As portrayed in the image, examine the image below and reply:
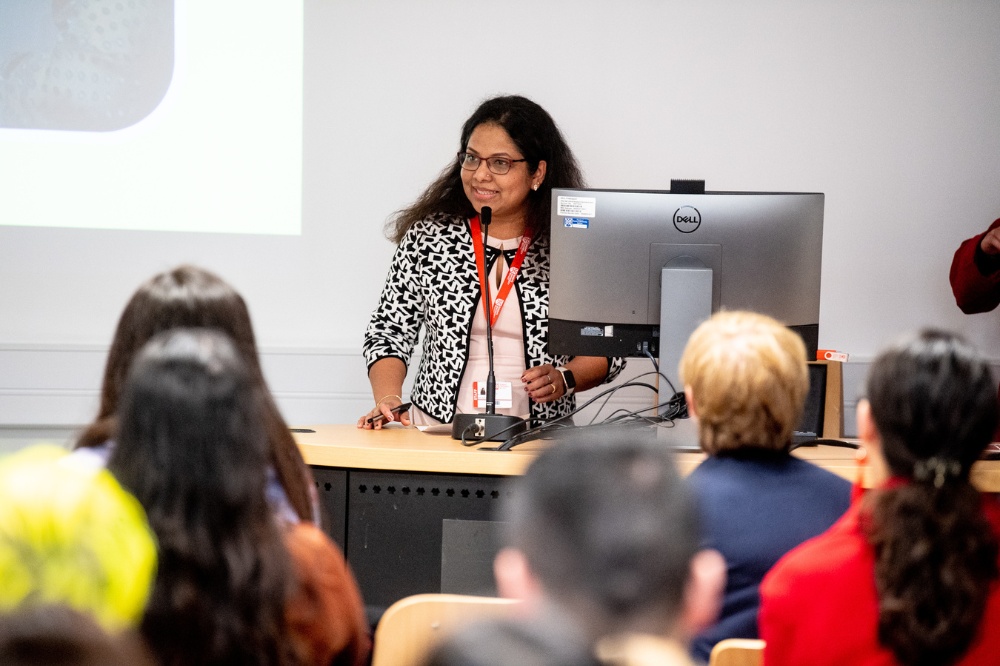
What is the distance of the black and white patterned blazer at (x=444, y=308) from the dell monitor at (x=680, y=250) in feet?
1.55

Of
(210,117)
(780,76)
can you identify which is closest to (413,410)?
(210,117)

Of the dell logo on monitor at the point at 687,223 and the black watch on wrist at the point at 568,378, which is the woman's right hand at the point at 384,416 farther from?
the dell logo on monitor at the point at 687,223

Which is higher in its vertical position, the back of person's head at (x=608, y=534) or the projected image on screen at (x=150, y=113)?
the projected image on screen at (x=150, y=113)

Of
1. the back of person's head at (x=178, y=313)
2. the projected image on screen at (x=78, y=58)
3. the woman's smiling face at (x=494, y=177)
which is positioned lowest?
the back of person's head at (x=178, y=313)

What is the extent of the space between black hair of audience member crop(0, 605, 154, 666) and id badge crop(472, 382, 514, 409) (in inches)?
72.3

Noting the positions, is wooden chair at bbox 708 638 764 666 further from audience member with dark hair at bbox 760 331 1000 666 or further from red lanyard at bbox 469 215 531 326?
red lanyard at bbox 469 215 531 326

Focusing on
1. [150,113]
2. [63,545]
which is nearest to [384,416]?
[150,113]

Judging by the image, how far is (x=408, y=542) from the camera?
212 cm

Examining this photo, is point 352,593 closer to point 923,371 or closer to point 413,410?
point 923,371

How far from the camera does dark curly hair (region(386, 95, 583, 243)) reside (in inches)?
110

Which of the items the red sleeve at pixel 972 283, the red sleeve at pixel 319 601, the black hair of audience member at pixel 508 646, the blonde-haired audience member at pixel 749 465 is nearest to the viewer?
the black hair of audience member at pixel 508 646

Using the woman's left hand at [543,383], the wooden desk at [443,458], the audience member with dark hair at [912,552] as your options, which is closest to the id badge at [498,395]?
the woman's left hand at [543,383]

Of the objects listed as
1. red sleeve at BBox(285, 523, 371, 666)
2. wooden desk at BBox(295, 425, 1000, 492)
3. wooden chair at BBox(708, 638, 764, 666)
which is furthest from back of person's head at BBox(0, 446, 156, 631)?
wooden desk at BBox(295, 425, 1000, 492)

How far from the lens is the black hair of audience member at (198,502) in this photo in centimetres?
98
